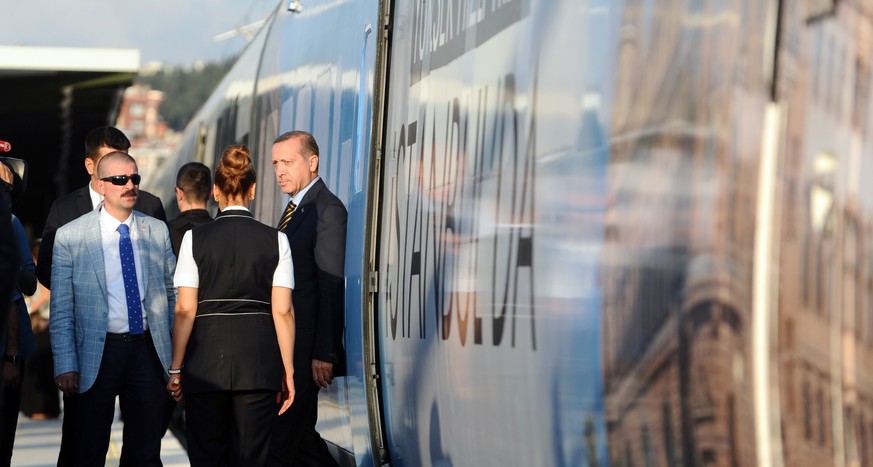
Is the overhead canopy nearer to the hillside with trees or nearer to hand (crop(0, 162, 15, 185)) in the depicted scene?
hand (crop(0, 162, 15, 185))

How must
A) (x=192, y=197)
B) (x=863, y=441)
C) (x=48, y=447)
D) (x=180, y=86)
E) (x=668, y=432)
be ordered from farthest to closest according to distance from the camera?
1. (x=180, y=86)
2. (x=48, y=447)
3. (x=192, y=197)
4. (x=668, y=432)
5. (x=863, y=441)

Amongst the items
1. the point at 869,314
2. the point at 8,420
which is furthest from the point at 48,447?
the point at 869,314

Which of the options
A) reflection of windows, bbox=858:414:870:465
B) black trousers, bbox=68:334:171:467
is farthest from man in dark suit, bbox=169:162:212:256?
reflection of windows, bbox=858:414:870:465

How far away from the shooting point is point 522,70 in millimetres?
3873

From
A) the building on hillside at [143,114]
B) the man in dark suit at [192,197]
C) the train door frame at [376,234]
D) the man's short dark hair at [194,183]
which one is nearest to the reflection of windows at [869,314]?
the train door frame at [376,234]

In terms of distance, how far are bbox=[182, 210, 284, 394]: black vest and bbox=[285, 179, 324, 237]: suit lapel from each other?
42 cm

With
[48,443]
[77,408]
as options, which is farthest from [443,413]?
[48,443]

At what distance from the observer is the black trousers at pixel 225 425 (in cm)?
578

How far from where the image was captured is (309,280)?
626 centimetres

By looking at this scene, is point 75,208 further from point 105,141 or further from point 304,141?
point 304,141

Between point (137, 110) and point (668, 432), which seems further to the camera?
point (137, 110)

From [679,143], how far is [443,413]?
2104mm

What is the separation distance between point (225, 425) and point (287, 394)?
0.94ft

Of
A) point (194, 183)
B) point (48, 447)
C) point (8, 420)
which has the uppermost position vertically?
point (194, 183)
